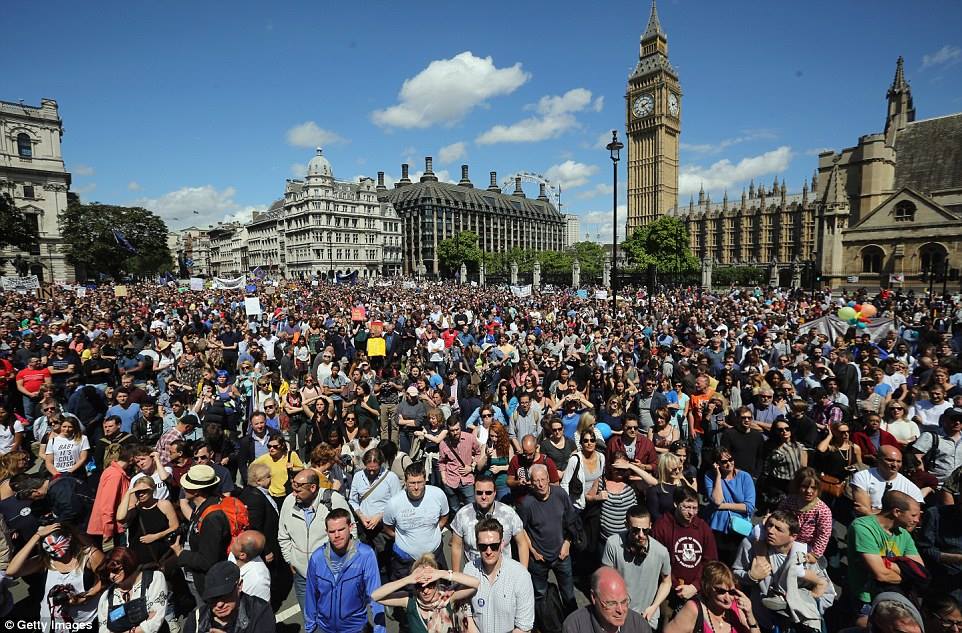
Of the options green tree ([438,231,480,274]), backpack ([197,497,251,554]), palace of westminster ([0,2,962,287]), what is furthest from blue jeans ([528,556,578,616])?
green tree ([438,231,480,274])

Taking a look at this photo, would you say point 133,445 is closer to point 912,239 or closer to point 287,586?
point 287,586

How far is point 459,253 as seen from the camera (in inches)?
3959

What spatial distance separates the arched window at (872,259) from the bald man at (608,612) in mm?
49833

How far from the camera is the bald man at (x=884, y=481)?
443 cm

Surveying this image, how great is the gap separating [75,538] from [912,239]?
52231 millimetres

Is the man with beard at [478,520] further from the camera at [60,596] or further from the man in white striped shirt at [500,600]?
the camera at [60,596]

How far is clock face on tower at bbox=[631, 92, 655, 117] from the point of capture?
9669 cm

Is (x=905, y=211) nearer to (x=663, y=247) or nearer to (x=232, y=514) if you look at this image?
(x=663, y=247)

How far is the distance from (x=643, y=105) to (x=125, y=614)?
112 metres

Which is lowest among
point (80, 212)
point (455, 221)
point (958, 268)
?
point (958, 268)

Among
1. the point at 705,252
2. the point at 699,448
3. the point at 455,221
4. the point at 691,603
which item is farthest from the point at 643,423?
the point at 455,221

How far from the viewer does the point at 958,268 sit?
118 ft

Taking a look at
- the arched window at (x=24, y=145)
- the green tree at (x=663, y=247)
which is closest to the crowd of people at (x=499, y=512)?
the green tree at (x=663, y=247)

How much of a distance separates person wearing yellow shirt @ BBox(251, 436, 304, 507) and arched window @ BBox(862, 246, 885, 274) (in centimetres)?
5040
